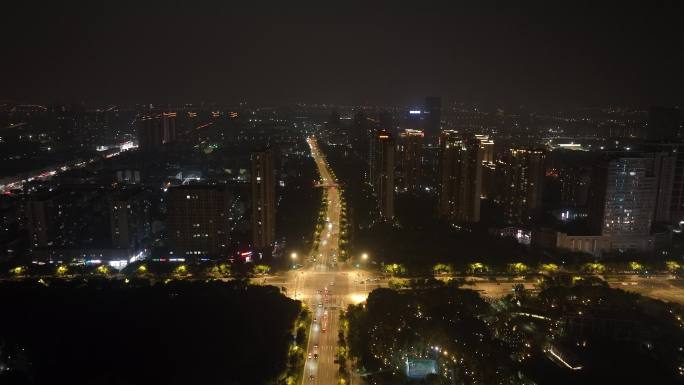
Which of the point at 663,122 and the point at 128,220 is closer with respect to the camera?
the point at 128,220

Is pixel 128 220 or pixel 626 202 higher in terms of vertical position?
pixel 626 202

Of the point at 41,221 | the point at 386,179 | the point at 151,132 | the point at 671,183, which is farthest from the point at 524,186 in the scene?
the point at 151,132

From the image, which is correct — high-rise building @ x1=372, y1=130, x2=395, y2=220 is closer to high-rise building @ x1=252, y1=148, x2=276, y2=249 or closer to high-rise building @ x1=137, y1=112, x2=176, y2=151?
high-rise building @ x1=252, y1=148, x2=276, y2=249

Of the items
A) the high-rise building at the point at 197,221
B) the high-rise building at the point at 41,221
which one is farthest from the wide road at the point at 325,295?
the high-rise building at the point at 41,221

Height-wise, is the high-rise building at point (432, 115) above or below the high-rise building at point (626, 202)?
above

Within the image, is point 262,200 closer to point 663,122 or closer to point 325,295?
point 325,295

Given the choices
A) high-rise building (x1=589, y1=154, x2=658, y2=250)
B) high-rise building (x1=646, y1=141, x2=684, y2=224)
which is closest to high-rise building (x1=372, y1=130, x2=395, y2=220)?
high-rise building (x1=589, y1=154, x2=658, y2=250)

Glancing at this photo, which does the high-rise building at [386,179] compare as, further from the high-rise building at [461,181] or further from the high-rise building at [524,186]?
the high-rise building at [524,186]
